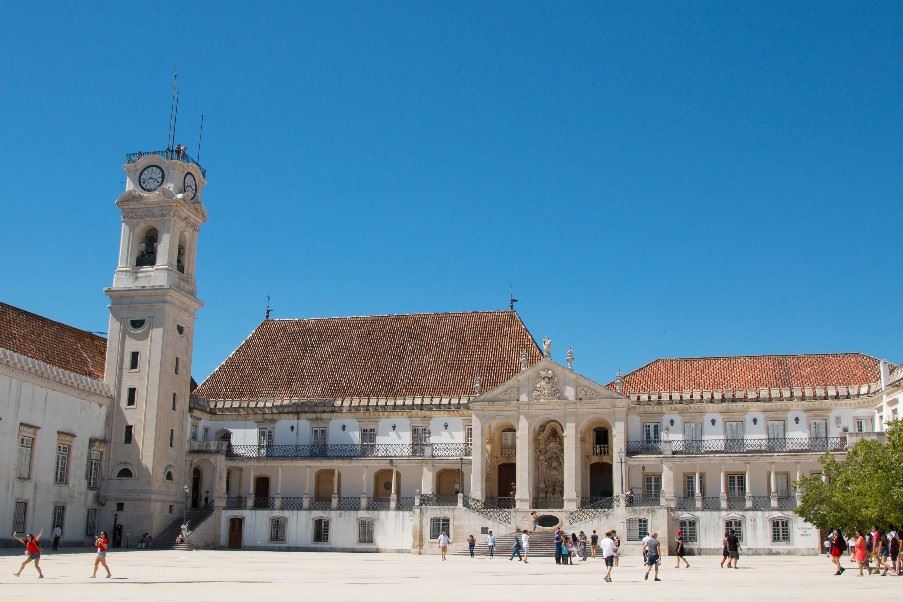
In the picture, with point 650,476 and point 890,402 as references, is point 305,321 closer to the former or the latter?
point 650,476

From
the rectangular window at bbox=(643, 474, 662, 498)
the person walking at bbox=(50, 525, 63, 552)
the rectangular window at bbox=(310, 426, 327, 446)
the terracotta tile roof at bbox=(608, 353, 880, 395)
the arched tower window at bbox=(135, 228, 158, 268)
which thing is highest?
the arched tower window at bbox=(135, 228, 158, 268)

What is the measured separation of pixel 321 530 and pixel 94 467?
1029 cm

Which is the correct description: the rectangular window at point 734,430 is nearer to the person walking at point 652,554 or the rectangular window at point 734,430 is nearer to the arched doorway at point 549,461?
the arched doorway at point 549,461

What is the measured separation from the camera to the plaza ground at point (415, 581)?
68.2ft

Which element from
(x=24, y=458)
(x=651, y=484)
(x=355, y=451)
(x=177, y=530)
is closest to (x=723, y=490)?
(x=651, y=484)

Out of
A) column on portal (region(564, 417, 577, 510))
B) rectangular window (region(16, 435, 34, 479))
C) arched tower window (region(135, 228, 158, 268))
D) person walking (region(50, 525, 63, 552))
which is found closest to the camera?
rectangular window (region(16, 435, 34, 479))

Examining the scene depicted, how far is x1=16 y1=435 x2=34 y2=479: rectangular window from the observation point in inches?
1661

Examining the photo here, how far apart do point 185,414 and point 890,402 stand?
31.0 metres

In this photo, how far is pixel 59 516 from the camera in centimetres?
4519

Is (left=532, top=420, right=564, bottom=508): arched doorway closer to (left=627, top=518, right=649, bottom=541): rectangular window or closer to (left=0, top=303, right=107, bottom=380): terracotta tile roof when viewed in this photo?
(left=627, top=518, right=649, bottom=541): rectangular window

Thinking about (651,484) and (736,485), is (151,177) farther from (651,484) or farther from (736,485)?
(736,485)

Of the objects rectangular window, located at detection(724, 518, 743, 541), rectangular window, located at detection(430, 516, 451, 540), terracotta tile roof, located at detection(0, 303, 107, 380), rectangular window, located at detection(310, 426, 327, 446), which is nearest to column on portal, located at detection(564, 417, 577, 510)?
rectangular window, located at detection(430, 516, 451, 540)

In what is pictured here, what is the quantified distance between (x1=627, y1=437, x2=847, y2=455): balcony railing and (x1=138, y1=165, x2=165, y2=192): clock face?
81.3 feet

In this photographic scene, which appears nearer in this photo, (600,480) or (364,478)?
(600,480)
